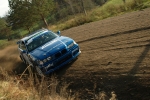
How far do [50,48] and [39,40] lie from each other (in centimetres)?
146

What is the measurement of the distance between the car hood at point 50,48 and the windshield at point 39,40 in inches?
15.9

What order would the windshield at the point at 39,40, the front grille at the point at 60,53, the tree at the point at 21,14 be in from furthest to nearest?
1. the tree at the point at 21,14
2. the windshield at the point at 39,40
3. the front grille at the point at 60,53

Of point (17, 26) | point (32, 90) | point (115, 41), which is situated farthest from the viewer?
point (17, 26)

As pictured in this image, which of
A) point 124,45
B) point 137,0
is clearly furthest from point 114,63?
point 137,0

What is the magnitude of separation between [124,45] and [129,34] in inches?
63.7

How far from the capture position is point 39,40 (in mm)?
10109

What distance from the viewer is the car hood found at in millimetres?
8641

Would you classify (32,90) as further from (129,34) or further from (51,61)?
(129,34)

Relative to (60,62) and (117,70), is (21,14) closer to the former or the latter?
(60,62)

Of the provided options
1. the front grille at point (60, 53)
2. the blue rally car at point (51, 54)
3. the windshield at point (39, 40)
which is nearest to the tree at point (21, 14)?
the windshield at point (39, 40)

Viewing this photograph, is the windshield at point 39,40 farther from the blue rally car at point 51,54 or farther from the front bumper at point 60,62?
the front bumper at point 60,62

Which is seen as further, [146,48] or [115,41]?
[115,41]

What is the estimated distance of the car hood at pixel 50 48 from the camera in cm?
864

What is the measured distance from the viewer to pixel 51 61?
866 centimetres
